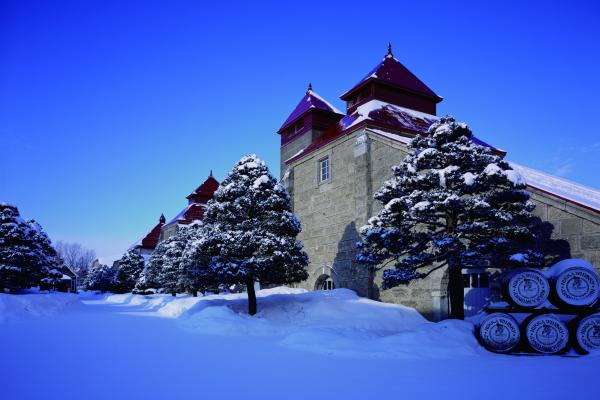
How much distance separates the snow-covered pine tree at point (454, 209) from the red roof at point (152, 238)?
51.1 meters

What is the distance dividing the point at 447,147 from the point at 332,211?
9130 millimetres

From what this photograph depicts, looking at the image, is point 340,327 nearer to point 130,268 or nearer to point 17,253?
point 17,253

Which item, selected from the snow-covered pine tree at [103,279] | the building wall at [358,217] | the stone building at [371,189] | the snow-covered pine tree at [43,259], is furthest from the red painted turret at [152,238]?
the building wall at [358,217]

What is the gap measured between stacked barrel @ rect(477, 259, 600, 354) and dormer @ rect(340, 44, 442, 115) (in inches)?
568

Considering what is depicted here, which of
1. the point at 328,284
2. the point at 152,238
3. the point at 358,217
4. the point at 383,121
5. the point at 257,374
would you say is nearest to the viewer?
the point at 257,374

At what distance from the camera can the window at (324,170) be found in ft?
67.2

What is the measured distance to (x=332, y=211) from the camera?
64.5 ft

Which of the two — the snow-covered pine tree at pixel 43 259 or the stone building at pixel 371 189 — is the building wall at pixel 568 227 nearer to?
the stone building at pixel 371 189

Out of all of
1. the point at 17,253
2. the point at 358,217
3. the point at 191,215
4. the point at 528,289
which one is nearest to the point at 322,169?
the point at 358,217

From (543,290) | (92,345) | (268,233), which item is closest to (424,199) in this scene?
(543,290)

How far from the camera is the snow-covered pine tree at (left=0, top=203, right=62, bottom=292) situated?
24234 millimetres

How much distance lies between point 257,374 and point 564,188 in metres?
14.6

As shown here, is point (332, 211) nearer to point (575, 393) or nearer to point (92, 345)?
point (92, 345)

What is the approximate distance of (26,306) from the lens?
1783cm
